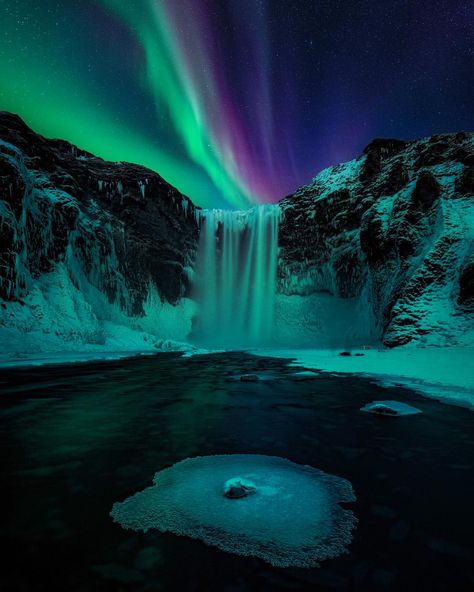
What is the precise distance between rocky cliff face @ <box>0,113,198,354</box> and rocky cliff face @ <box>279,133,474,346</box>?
1618 centimetres

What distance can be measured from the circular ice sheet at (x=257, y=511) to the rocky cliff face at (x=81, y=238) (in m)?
20.8

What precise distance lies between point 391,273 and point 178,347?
21.7 meters

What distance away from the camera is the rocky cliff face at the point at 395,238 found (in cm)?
2156

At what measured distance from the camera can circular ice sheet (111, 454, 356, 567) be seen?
2195 mm

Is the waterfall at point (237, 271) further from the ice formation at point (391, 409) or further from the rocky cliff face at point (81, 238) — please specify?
the ice formation at point (391, 409)

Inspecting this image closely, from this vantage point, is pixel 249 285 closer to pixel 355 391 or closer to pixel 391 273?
pixel 391 273

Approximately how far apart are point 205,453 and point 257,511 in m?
1.66

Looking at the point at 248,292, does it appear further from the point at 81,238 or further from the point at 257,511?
the point at 257,511

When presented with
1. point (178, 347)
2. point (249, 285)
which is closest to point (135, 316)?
point (178, 347)

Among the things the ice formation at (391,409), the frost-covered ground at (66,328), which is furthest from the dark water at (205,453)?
the frost-covered ground at (66,328)

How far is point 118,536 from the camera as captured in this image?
7.67ft

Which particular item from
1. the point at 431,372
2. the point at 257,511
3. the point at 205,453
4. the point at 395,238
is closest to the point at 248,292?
the point at 395,238

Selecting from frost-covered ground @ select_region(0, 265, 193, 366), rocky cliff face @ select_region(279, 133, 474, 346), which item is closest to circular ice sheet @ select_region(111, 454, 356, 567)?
frost-covered ground @ select_region(0, 265, 193, 366)

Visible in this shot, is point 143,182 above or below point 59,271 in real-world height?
above
